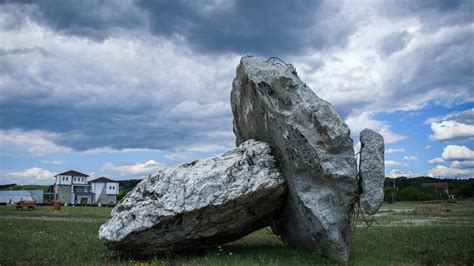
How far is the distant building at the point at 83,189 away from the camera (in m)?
93.5

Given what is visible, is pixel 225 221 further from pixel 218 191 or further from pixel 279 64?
pixel 279 64

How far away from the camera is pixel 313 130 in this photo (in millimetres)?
9195

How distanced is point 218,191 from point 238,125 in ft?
13.4

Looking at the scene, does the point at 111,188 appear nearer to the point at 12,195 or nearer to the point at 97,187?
the point at 97,187

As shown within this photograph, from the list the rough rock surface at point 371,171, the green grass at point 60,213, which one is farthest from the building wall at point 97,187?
the rough rock surface at point 371,171

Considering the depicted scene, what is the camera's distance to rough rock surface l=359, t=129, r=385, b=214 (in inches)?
359

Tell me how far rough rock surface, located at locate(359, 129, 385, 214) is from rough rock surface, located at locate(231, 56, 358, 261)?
0.98 ft

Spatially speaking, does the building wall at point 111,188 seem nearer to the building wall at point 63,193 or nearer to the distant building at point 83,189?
the distant building at point 83,189

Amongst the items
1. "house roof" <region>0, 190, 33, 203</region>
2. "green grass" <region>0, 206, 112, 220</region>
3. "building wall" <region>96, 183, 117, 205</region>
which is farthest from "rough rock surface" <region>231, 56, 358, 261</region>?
"building wall" <region>96, 183, 117, 205</region>

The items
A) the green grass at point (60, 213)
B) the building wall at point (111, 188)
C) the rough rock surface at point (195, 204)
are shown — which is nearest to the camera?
the rough rock surface at point (195, 204)

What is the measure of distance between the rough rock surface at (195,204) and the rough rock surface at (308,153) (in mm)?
707

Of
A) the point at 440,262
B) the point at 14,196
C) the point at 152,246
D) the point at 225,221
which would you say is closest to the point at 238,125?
the point at 225,221

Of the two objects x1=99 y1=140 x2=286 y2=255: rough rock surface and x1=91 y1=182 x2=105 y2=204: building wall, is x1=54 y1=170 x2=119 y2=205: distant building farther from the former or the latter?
x1=99 y1=140 x2=286 y2=255: rough rock surface

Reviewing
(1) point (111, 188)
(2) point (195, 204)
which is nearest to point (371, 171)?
(2) point (195, 204)
